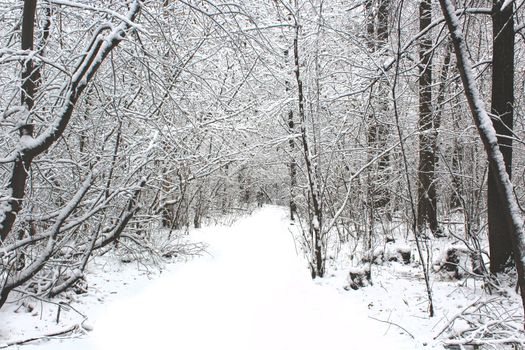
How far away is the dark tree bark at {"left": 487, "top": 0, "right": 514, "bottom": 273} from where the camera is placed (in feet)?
12.9

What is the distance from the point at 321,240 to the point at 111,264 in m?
3.73

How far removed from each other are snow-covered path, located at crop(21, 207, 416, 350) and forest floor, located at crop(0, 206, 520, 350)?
0.4 inches

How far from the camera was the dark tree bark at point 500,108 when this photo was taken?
3.94 m

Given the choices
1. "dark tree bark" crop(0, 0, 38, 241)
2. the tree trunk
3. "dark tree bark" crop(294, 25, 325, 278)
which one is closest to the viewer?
the tree trunk

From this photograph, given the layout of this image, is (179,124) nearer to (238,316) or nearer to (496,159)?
(238,316)

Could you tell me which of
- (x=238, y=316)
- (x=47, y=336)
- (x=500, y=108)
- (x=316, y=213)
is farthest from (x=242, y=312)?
(x=500, y=108)

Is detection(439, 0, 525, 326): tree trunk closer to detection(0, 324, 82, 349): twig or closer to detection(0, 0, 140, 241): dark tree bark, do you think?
detection(0, 0, 140, 241): dark tree bark

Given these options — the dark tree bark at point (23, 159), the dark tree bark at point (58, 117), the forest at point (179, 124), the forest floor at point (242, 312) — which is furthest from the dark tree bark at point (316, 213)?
the dark tree bark at point (23, 159)

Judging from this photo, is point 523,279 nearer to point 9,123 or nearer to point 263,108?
point 9,123

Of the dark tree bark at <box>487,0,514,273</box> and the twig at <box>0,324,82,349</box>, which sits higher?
the dark tree bark at <box>487,0,514,273</box>

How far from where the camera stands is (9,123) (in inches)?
127

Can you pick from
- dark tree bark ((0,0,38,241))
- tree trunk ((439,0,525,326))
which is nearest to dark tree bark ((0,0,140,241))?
dark tree bark ((0,0,38,241))

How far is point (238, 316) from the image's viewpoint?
4.19 meters

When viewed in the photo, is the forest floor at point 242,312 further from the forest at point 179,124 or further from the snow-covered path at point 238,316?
the forest at point 179,124
